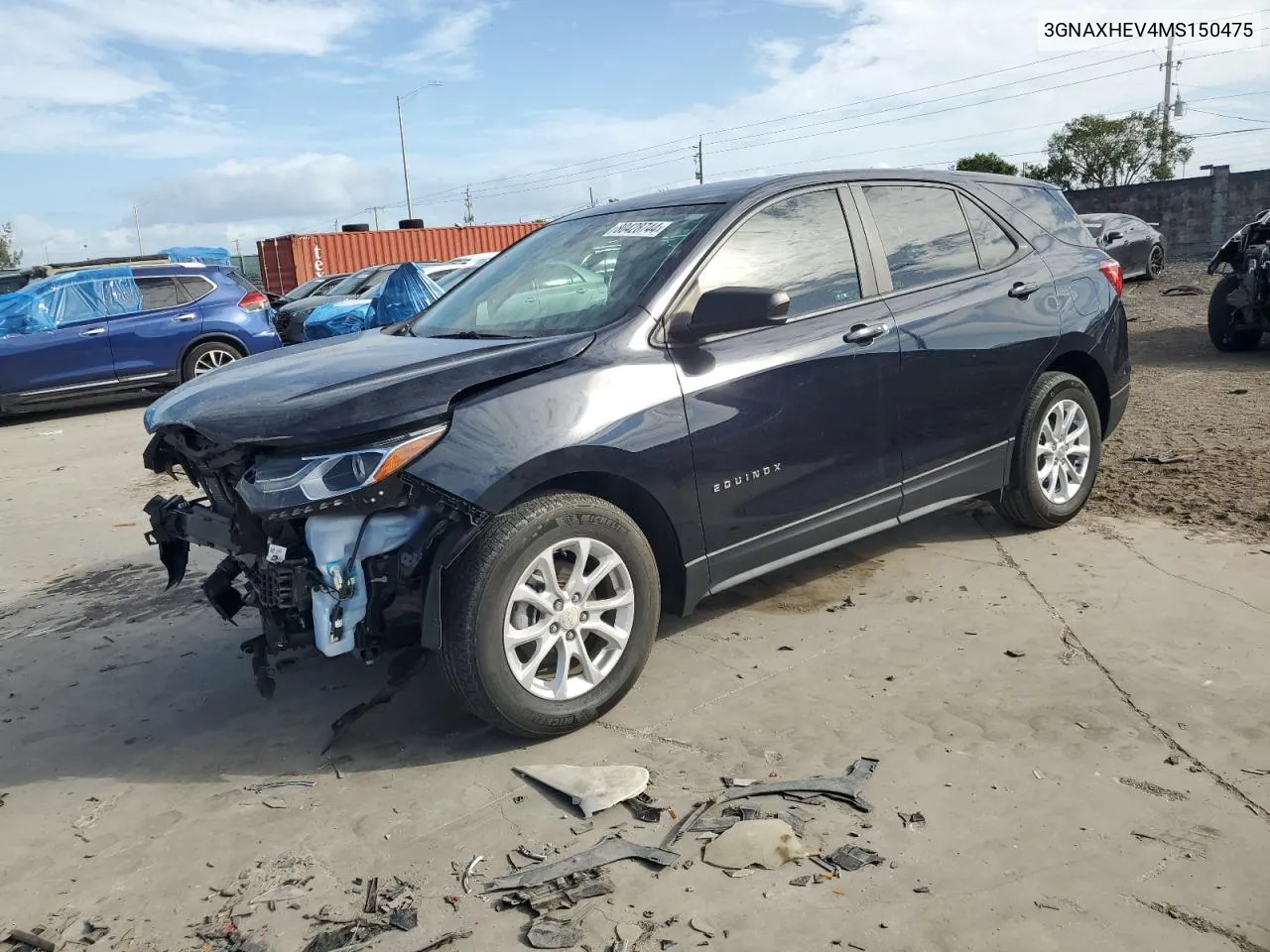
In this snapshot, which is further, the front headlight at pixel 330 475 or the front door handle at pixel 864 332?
the front door handle at pixel 864 332

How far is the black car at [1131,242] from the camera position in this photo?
1930cm

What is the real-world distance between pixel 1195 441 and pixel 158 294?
11246mm

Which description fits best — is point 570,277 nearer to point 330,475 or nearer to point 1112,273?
point 330,475

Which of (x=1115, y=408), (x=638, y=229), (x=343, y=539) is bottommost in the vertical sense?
(x=1115, y=408)

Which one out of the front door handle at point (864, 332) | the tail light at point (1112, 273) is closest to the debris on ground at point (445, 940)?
the front door handle at point (864, 332)

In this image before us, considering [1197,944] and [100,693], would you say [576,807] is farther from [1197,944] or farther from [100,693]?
[100,693]

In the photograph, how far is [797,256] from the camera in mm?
4340

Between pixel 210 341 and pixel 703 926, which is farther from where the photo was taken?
pixel 210 341

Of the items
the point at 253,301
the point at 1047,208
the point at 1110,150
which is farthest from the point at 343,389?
the point at 1110,150

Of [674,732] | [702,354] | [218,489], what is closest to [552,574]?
[674,732]

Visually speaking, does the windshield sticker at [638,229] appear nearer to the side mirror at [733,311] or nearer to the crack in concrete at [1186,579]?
the side mirror at [733,311]

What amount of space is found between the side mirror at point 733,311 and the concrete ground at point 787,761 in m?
1.31

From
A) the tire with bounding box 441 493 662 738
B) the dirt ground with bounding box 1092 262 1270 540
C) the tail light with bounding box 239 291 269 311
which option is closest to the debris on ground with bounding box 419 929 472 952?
the tire with bounding box 441 493 662 738

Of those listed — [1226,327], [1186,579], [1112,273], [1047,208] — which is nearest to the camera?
[1186,579]
